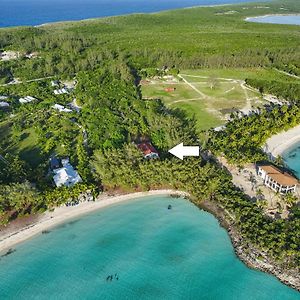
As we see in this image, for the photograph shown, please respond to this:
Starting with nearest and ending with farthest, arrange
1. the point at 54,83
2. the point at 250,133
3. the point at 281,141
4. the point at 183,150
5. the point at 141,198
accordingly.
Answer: the point at 141,198 < the point at 183,150 < the point at 250,133 < the point at 281,141 < the point at 54,83

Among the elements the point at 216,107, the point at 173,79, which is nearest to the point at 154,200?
the point at 216,107

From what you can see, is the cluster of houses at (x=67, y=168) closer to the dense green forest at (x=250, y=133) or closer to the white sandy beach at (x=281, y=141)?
the dense green forest at (x=250, y=133)

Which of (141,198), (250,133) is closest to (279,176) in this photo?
(250,133)

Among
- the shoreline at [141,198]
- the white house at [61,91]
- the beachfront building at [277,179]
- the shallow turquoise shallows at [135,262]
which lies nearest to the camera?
the shallow turquoise shallows at [135,262]

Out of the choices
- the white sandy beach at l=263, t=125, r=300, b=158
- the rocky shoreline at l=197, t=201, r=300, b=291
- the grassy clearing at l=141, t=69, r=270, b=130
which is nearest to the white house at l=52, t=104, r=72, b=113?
the grassy clearing at l=141, t=69, r=270, b=130

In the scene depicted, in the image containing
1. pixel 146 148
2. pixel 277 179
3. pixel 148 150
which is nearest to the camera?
pixel 277 179

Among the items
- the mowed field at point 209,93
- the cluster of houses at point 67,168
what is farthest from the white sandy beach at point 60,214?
the mowed field at point 209,93

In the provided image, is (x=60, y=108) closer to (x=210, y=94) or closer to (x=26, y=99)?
(x=26, y=99)

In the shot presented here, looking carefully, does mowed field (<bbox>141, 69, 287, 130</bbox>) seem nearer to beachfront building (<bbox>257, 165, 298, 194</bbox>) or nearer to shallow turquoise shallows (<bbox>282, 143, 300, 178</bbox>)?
shallow turquoise shallows (<bbox>282, 143, 300, 178</bbox>)
